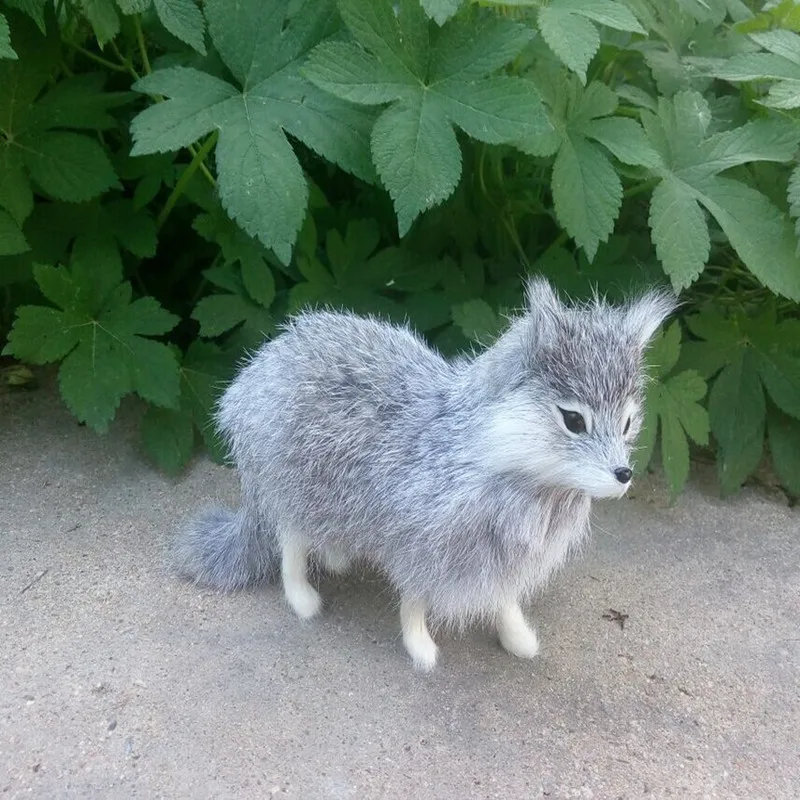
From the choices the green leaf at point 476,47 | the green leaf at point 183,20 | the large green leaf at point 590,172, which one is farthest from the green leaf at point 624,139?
the green leaf at point 183,20

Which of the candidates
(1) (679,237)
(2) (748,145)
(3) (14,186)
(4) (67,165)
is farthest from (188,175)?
(2) (748,145)

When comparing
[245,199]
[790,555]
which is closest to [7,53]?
[245,199]

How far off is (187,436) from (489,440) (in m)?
0.98

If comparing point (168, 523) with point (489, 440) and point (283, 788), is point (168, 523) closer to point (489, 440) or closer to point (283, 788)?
point (283, 788)

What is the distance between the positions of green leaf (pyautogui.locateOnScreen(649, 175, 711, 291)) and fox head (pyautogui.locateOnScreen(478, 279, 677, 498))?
320 mm

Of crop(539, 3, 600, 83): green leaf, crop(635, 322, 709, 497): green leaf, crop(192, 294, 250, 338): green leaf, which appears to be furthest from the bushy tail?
crop(539, 3, 600, 83): green leaf

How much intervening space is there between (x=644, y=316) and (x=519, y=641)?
662mm

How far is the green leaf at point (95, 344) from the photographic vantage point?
191cm

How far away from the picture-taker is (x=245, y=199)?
5.20 ft

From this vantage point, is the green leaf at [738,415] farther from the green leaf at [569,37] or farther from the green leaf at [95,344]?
the green leaf at [95,344]

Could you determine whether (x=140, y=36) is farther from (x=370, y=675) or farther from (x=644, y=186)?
(x=370, y=675)

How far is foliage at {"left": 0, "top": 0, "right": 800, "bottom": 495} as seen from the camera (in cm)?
158

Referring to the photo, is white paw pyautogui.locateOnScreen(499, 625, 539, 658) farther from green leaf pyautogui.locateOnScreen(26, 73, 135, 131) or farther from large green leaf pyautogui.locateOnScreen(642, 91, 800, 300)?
green leaf pyautogui.locateOnScreen(26, 73, 135, 131)

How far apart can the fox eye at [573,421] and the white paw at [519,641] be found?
0.51 m
